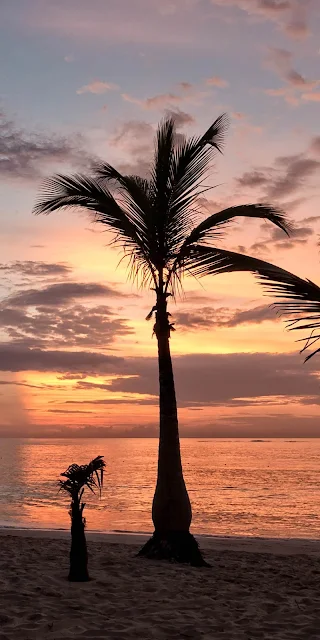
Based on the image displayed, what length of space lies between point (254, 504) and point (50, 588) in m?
31.1

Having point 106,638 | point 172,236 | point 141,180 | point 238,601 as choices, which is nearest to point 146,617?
point 106,638

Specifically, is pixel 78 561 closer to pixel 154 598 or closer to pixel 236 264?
pixel 154 598

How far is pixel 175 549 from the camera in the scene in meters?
11.4

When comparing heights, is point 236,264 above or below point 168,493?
above

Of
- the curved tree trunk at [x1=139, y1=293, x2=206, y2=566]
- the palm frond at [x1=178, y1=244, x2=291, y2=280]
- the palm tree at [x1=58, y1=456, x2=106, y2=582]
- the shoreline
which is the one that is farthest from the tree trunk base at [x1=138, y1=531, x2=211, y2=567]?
the palm frond at [x1=178, y1=244, x2=291, y2=280]

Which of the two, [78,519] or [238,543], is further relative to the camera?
[238,543]

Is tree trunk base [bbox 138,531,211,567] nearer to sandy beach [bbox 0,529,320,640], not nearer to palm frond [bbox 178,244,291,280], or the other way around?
sandy beach [bbox 0,529,320,640]

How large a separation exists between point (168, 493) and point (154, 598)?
3324 mm

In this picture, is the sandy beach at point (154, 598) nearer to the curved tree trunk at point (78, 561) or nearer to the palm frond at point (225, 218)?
the curved tree trunk at point (78, 561)

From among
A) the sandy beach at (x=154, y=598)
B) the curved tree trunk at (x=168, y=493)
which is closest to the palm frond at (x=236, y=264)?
the sandy beach at (x=154, y=598)

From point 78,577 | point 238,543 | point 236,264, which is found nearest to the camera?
point 236,264

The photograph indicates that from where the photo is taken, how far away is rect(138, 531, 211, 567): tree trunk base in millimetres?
11281

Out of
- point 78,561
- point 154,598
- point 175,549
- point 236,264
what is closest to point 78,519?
point 78,561

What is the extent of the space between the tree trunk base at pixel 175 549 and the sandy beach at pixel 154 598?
0.31 meters
